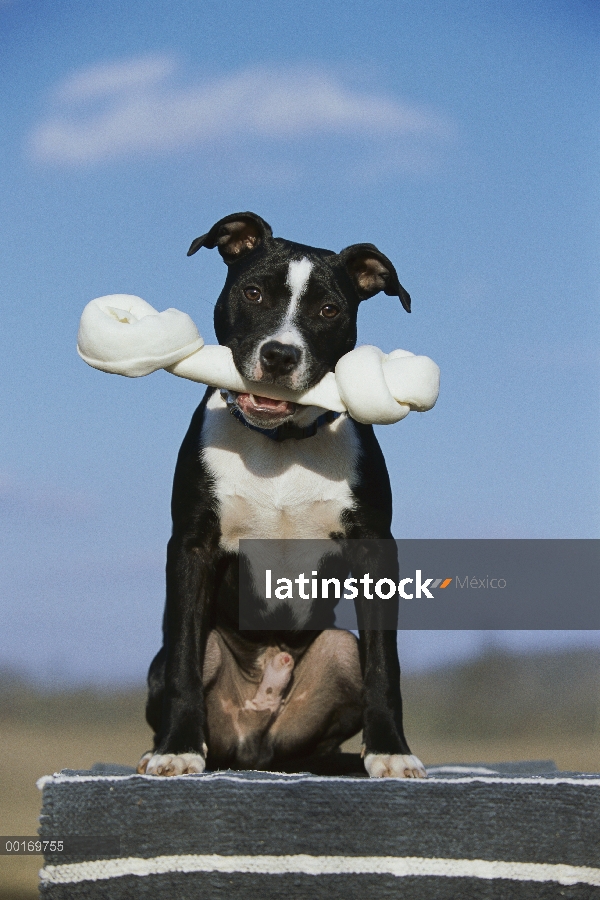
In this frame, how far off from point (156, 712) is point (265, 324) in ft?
5.42

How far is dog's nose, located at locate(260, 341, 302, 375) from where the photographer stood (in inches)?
150

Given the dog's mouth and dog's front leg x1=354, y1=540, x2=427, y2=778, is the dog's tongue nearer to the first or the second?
the dog's mouth

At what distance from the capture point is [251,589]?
432cm

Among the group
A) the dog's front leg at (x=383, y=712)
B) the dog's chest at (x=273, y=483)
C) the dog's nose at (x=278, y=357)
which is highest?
the dog's nose at (x=278, y=357)

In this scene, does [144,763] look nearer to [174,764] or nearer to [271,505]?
[174,764]

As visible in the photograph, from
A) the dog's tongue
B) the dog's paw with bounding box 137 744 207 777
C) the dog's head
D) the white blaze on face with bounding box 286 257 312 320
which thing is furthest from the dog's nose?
the dog's paw with bounding box 137 744 207 777

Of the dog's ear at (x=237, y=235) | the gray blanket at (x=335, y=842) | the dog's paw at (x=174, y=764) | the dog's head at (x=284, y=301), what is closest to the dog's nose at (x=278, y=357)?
the dog's head at (x=284, y=301)

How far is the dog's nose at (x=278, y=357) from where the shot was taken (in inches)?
150

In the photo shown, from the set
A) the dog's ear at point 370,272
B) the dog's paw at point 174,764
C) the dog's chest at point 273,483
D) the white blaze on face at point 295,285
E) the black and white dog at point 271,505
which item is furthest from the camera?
the dog's ear at point 370,272

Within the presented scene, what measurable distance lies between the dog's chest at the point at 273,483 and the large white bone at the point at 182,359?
49 centimetres

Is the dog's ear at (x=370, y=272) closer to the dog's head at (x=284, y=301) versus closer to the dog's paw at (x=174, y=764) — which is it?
the dog's head at (x=284, y=301)

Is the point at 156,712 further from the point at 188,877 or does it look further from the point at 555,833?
the point at 555,833

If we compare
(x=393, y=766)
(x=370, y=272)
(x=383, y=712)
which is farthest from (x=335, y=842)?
(x=370, y=272)

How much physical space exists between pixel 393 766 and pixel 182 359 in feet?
5.34
